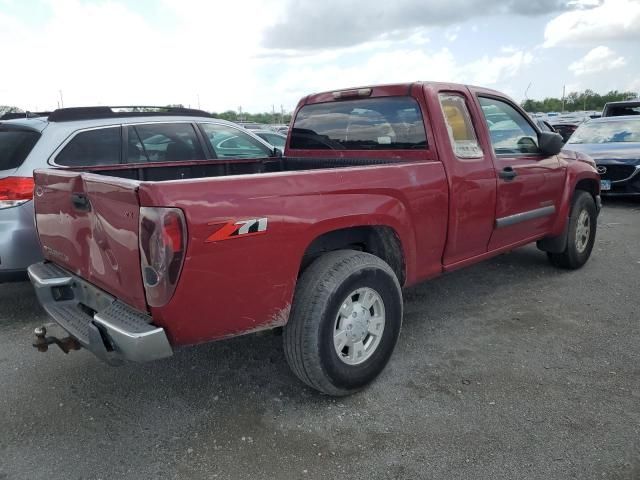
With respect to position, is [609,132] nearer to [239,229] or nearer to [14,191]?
[239,229]

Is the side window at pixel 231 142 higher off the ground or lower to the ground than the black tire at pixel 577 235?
higher

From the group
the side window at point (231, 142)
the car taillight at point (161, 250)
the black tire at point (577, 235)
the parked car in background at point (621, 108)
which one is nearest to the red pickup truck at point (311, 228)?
the car taillight at point (161, 250)

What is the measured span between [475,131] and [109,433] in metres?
3.22

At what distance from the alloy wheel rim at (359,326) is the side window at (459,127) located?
1.33 metres

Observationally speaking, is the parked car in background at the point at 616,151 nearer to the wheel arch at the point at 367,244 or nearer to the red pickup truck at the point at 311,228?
the red pickup truck at the point at 311,228

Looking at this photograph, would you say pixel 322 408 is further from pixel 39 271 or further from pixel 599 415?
pixel 39 271

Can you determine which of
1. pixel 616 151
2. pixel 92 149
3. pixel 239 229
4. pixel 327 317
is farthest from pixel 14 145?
pixel 616 151

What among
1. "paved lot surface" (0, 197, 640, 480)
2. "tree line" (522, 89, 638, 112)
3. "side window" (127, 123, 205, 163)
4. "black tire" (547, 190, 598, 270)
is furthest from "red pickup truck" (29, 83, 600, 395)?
"tree line" (522, 89, 638, 112)

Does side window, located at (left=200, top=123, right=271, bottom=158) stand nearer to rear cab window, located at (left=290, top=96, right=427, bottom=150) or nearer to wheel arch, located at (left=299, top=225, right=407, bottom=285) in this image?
Result: rear cab window, located at (left=290, top=96, right=427, bottom=150)

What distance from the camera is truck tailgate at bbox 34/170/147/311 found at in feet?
7.57

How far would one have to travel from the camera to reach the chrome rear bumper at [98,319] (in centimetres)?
227

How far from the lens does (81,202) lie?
264cm

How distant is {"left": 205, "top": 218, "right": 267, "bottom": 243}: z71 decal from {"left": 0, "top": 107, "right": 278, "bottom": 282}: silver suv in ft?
6.22

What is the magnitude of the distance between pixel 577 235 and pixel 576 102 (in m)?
59.4
